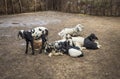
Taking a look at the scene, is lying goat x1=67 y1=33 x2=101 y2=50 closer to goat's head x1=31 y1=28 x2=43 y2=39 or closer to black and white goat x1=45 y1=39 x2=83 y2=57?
black and white goat x1=45 y1=39 x2=83 y2=57

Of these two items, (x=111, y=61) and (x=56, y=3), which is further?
(x=56, y=3)

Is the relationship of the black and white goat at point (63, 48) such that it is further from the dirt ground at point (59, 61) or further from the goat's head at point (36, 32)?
the goat's head at point (36, 32)

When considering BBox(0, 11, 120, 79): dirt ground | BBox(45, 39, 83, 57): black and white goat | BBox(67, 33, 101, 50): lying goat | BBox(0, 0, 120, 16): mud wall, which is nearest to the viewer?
BBox(0, 11, 120, 79): dirt ground

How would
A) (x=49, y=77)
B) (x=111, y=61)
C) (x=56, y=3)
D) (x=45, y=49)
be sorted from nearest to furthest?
(x=49, y=77), (x=111, y=61), (x=45, y=49), (x=56, y=3)

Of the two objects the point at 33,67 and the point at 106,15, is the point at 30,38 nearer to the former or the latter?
the point at 33,67

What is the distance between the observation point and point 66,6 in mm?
9227

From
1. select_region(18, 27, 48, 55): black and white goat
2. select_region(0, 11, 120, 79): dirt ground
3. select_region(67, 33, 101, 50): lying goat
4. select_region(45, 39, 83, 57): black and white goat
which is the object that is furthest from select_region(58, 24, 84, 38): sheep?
select_region(18, 27, 48, 55): black and white goat

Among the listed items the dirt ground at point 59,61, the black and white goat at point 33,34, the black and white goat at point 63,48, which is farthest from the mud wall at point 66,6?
the black and white goat at point 33,34

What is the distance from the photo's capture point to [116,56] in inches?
→ 169

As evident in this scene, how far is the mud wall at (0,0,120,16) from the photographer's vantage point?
27.8ft

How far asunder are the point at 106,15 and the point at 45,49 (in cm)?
475

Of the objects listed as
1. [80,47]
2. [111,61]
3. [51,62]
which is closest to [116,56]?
[111,61]

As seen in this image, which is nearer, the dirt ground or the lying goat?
the dirt ground

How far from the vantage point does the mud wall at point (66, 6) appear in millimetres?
8477
